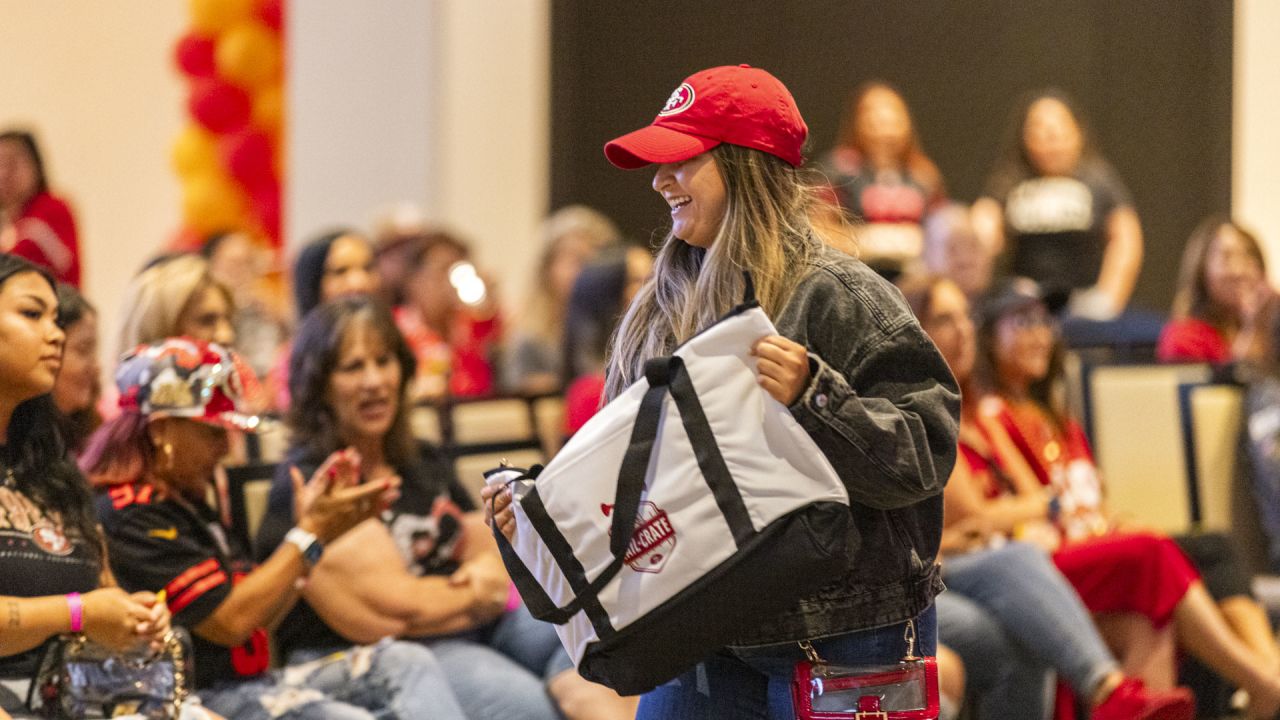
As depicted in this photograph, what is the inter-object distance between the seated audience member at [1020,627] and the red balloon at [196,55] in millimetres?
5644

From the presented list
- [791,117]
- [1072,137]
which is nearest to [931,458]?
[791,117]

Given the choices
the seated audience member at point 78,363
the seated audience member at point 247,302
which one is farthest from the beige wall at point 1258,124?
the seated audience member at point 78,363

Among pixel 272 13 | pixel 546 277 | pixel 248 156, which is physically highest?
pixel 272 13

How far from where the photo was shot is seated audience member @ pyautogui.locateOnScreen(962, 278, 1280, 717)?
3863 millimetres

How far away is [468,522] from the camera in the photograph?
3.27 metres

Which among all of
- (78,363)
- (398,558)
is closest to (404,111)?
(78,363)

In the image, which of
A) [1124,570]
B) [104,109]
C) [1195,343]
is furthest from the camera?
[104,109]

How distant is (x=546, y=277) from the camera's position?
595 cm

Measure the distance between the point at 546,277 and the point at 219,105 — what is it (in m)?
3.02

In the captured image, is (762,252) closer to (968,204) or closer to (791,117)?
(791,117)

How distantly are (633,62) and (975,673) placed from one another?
191 inches

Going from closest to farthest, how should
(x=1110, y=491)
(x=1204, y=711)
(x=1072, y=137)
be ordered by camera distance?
(x=1204, y=711), (x=1110, y=491), (x=1072, y=137)

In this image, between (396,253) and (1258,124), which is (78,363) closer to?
(396,253)

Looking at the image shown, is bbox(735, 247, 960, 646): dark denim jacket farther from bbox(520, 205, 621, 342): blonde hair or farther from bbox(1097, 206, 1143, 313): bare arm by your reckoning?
bbox(1097, 206, 1143, 313): bare arm
